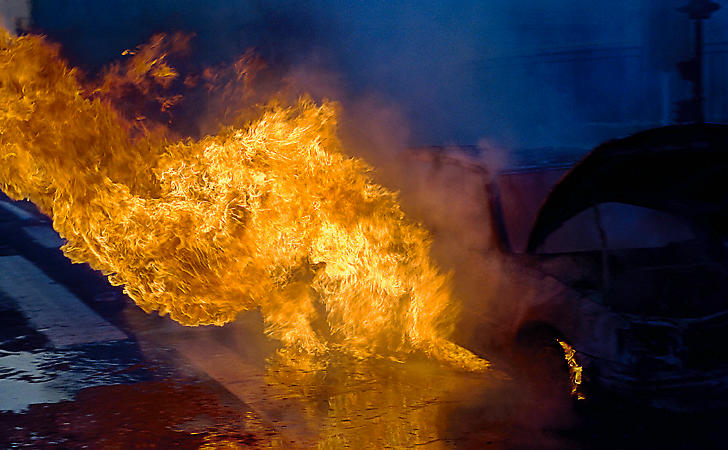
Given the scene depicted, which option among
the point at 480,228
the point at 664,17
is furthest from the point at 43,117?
the point at 664,17

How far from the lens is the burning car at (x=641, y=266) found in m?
3.99

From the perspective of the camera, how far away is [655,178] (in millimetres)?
4676

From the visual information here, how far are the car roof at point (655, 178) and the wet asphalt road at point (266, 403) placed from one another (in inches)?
38.8

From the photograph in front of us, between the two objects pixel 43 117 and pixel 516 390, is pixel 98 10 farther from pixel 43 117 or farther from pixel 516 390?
pixel 516 390

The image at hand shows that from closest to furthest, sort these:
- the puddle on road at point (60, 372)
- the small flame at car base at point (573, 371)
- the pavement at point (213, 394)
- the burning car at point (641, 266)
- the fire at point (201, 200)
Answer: the burning car at point (641, 266), the pavement at point (213, 394), the small flame at car base at point (573, 371), the puddle on road at point (60, 372), the fire at point (201, 200)

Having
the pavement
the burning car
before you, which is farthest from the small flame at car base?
the pavement

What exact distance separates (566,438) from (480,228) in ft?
4.26

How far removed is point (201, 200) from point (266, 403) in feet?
4.92

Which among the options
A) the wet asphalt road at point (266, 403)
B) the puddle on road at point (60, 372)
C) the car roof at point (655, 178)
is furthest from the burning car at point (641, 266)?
the puddle on road at point (60, 372)

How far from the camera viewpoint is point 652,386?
398 centimetres

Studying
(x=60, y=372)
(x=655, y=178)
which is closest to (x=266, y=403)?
(x=60, y=372)

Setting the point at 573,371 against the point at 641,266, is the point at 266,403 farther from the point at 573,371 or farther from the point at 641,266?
the point at 641,266

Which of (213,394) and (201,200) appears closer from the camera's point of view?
(213,394)

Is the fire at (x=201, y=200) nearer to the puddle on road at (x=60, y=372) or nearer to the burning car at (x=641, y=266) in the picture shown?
the puddle on road at (x=60, y=372)
